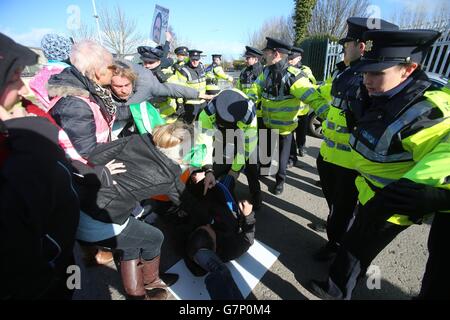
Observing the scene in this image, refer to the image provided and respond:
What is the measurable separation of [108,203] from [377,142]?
1741 mm

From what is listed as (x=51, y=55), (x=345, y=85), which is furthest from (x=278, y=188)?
(x=51, y=55)

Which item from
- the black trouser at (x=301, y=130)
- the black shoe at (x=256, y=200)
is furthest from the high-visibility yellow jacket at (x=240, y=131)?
the black trouser at (x=301, y=130)

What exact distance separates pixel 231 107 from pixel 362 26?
1368 mm

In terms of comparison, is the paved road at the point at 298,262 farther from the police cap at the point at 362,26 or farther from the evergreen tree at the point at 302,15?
the evergreen tree at the point at 302,15

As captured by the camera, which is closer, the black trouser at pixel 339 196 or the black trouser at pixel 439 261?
the black trouser at pixel 439 261

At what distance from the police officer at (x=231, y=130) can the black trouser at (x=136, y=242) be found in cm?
70

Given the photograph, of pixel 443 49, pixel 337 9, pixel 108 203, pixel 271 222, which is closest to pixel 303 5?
pixel 337 9

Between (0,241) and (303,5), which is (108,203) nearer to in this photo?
(0,241)

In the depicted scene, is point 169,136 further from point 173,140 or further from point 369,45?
point 369,45

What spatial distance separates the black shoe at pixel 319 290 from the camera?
196 cm

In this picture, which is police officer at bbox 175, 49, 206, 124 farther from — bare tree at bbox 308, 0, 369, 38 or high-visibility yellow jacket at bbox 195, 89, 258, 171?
bare tree at bbox 308, 0, 369, 38

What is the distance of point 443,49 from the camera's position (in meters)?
5.64

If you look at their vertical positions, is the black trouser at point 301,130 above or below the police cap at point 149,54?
below

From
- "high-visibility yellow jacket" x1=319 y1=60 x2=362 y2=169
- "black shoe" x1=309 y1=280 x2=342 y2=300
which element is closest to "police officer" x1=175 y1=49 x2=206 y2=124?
"high-visibility yellow jacket" x1=319 y1=60 x2=362 y2=169
